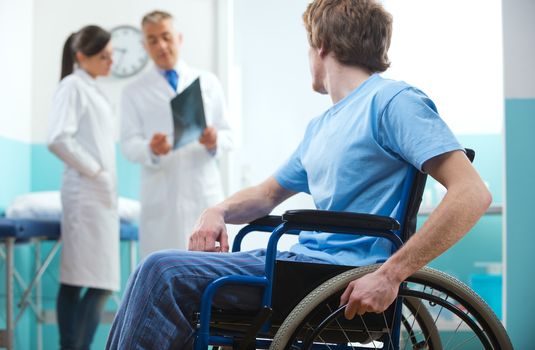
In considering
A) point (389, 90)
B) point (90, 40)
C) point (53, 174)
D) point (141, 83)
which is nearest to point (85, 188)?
point (141, 83)

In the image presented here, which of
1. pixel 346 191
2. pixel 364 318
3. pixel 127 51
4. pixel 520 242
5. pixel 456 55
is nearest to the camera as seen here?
pixel 364 318

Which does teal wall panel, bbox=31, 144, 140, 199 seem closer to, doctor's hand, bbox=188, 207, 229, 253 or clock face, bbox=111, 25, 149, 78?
clock face, bbox=111, 25, 149, 78

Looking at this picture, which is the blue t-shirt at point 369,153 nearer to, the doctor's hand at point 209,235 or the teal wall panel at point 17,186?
the doctor's hand at point 209,235

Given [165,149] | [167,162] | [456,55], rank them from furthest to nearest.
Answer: [456,55] < [167,162] < [165,149]

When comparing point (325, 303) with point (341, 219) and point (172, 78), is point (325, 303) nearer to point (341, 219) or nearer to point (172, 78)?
point (341, 219)

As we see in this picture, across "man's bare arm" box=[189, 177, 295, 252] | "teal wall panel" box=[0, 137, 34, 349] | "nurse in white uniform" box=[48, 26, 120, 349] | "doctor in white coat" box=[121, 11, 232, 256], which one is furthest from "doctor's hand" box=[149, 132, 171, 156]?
"man's bare arm" box=[189, 177, 295, 252]

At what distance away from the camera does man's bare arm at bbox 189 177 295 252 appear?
5.38 ft

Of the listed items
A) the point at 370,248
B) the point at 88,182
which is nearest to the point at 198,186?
the point at 88,182

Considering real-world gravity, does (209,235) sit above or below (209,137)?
below

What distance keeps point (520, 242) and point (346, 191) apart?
6.63 feet

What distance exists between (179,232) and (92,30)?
3.21 ft

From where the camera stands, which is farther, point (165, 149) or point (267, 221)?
point (165, 149)

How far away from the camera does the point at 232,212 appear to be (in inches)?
67.9

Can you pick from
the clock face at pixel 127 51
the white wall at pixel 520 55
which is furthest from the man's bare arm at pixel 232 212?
the clock face at pixel 127 51
